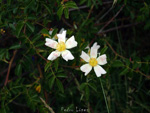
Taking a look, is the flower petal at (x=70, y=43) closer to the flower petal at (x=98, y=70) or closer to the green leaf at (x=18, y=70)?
the flower petal at (x=98, y=70)

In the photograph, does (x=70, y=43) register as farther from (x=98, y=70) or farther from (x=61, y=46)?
(x=98, y=70)

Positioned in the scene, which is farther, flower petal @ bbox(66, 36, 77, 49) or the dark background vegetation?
the dark background vegetation

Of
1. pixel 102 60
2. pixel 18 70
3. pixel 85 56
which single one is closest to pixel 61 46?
pixel 85 56

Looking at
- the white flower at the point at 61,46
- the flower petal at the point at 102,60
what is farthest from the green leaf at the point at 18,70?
the flower petal at the point at 102,60

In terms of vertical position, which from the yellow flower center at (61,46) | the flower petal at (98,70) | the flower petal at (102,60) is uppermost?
the yellow flower center at (61,46)

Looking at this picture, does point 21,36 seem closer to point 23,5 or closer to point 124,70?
point 23,5

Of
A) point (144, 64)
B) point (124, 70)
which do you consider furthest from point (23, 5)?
point (144, 64)

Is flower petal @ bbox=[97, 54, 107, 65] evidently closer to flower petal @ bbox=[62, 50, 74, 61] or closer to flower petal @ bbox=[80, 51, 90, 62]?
flower petal @ bbox=[80, 51, 90, 62]

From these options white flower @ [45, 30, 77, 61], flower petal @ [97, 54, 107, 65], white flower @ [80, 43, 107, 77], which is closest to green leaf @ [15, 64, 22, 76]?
white flower @ [45, 30, 77, 61]
